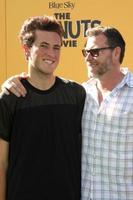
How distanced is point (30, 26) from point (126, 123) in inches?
31.6

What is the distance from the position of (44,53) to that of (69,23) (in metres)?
2.30

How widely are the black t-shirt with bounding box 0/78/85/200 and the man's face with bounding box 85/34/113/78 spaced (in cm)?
55

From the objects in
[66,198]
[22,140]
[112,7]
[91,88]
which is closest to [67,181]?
[66,198]

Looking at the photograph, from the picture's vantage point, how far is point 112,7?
488cm

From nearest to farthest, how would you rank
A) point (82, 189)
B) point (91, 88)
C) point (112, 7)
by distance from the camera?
point (82, 189) < point (91, 88) < point (112, 7)

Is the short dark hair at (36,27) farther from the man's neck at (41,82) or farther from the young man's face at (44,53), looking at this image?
the man's neck at (41,82)

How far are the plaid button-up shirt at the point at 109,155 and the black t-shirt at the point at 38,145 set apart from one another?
215mm

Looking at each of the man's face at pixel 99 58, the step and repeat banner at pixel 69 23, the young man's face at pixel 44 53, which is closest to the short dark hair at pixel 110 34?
the man's face at pixel 99 58

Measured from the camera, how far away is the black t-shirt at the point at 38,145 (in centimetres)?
263

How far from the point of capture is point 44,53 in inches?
106

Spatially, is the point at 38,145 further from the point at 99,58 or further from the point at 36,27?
the point at 99,58

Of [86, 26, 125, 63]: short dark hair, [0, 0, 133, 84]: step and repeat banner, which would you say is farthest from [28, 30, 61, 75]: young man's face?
[0, 0, 133, 84]: step and repeat banner

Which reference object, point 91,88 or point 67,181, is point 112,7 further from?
point 67,181

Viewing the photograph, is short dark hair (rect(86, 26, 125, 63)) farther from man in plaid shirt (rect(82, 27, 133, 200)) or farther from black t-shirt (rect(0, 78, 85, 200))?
black t-shirt (rect(0, 78, 85, 200))
